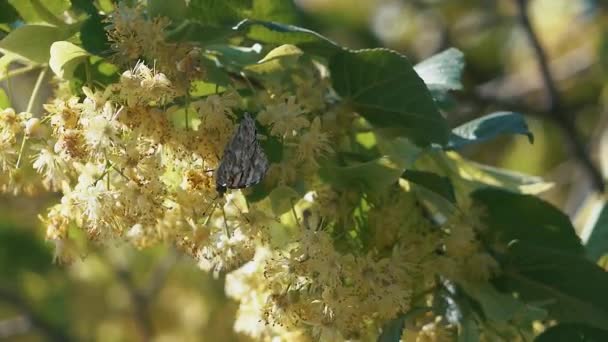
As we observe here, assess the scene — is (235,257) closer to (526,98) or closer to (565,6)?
(526,98)

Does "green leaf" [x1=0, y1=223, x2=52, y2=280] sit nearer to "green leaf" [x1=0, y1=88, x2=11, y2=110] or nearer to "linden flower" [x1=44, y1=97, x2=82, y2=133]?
"green leaf" [x1=0, y1=88, x2=11, y2=110]

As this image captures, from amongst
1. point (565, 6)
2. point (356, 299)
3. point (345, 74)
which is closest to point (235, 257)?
point (356, 299)

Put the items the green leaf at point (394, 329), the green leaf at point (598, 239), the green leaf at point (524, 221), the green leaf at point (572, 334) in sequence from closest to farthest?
the green leaf at point (394, 329) → the green leaf at point (572, 334) → the green leaf at point (524, 221) → the green leaf at point (598, 239)

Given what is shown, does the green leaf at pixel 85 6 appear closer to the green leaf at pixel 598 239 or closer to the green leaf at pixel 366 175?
the green leaf at pixel 366 175

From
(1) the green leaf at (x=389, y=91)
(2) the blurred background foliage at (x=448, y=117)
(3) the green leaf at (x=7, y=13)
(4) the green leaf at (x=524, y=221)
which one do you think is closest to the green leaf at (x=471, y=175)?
(4) the green leaf at (x=524, y=221)

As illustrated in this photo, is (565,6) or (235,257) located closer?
(235,257)

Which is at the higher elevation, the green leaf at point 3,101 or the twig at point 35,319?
the green leaf at point 3,101
